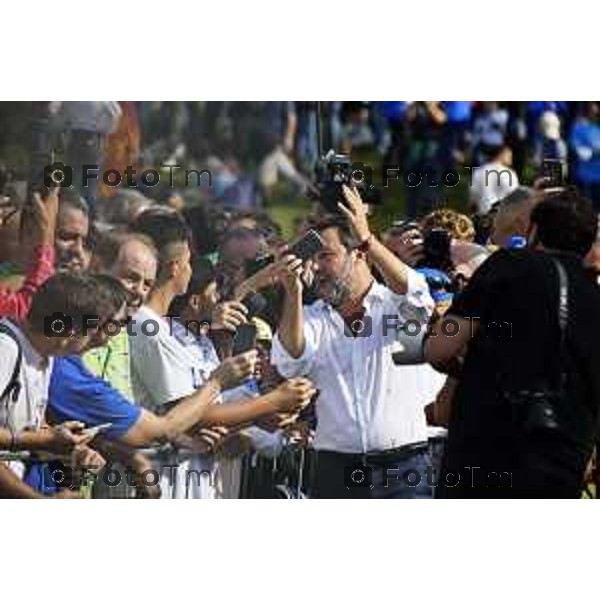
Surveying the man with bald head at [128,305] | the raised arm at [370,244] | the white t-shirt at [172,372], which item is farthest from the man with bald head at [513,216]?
the man with bald head at [128,305]

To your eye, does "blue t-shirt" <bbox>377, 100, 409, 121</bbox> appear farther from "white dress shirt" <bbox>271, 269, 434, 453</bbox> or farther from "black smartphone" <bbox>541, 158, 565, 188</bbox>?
"white dress shirt" <bbox>271, 269, 434, 453</bbox>

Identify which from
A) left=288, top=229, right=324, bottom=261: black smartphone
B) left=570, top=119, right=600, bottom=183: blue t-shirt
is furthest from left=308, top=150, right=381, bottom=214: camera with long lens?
left=570, top=119, right=600, bottom=183: blue t-shirt

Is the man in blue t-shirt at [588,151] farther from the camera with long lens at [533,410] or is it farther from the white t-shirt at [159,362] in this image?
the white t-shirt at [159,362]

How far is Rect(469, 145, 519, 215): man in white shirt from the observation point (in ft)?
21.3

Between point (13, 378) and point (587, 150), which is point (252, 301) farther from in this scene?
point (587, 150)

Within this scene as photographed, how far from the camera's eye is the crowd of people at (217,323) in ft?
20.9

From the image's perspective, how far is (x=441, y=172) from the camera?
6.49 meters

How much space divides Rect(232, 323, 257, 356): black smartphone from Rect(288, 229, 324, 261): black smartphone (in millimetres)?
318

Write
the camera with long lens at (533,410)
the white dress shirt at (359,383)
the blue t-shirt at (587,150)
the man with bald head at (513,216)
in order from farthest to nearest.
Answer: the blue t-shirt at (587,150) → the white dress shirt at (359,383) → the man with bald head at (513,216) → the camera with long lens at (533,410)

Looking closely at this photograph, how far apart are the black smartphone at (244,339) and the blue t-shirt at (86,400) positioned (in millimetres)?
437

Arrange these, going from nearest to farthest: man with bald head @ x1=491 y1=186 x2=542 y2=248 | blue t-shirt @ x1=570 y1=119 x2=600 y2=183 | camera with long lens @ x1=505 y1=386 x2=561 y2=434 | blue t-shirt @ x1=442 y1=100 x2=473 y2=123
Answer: camera with long lens @ x1=505 y1=386 x2=561 y2=434 → man with bald head @ x1=491 y1=186 x2=542 y2=248 → blue t-shirt @ x1=570 y1=119 x2=600 y2=183 → blue t-shirt @ x1=442 y1=100 x2=473 y2=123

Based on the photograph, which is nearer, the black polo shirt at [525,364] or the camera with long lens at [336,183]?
the black polo shirt at [525,364]

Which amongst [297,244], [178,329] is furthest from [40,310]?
[297,244]
